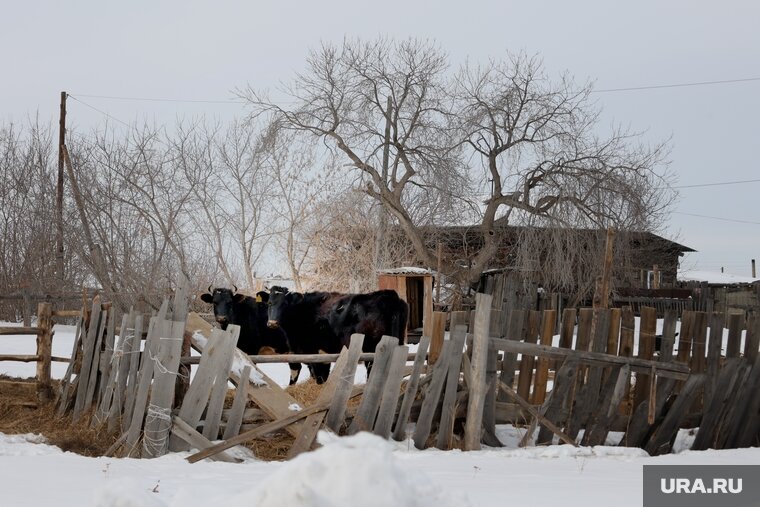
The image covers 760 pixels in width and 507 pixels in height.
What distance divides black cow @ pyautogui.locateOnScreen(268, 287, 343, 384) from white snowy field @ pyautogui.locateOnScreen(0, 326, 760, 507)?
4.67 m

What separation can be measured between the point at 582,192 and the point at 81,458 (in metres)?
17.6

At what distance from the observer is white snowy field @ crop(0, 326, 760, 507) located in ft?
7.79

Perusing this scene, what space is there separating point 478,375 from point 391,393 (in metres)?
0.85

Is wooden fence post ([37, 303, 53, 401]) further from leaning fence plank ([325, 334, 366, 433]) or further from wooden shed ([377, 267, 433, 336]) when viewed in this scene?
wooden shed ([377, 267, 433, 336])

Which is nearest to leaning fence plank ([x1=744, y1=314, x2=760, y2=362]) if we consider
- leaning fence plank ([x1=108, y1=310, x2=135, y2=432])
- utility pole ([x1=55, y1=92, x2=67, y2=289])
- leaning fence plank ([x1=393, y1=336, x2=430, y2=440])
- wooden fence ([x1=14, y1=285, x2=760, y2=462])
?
wooden fence ([x1=14, y1=285, x2=760, y2=462])

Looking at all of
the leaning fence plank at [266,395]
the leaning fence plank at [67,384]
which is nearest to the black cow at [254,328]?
the leaning fence plank at [67,384]

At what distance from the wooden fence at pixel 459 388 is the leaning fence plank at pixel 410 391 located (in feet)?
0.04

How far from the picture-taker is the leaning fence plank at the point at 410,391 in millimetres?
8008

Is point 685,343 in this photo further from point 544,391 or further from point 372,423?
point 372,423

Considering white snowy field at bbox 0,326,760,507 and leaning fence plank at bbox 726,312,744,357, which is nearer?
white snowy field at bbox 0,326,760,507

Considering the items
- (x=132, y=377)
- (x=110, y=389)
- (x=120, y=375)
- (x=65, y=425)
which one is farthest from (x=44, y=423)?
(x=132, y=377)

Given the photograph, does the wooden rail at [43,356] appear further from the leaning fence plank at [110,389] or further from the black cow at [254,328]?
the black cow at [254,328]

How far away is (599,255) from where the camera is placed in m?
21.6

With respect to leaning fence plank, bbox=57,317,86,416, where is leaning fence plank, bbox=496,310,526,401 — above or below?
above
